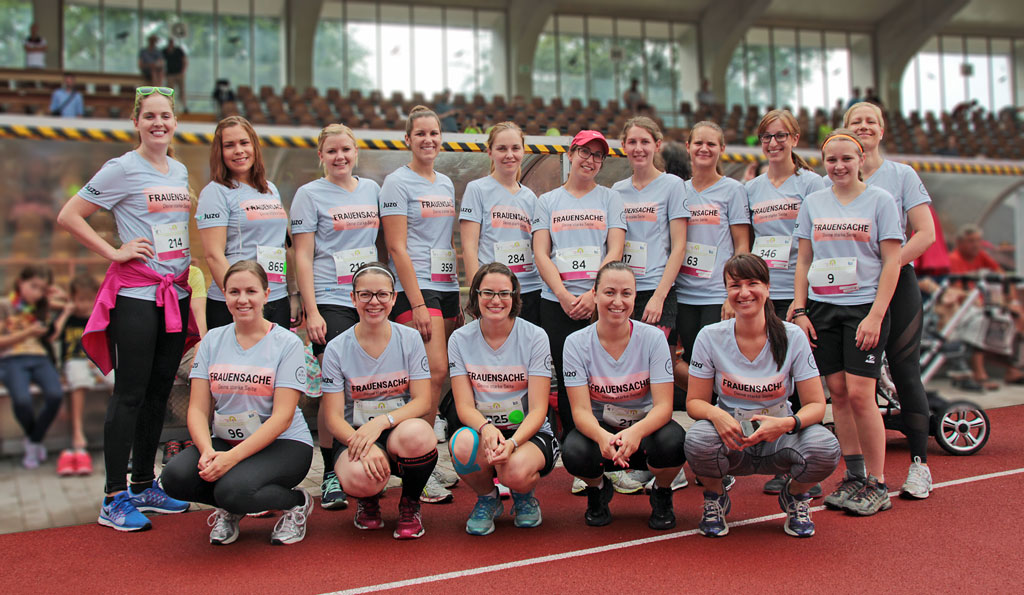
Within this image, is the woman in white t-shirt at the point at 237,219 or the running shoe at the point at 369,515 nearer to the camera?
the running shoe at the point at 369,515

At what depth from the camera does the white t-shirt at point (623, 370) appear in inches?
126

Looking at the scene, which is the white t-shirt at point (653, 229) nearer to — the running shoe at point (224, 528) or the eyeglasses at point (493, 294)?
the eyeglasses at point (493, 294)

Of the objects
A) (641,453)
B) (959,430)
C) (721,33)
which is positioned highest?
(721,33)

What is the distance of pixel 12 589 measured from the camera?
8.69 ft

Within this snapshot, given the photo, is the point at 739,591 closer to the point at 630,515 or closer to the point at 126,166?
the point at 630,515

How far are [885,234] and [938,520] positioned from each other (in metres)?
1.16

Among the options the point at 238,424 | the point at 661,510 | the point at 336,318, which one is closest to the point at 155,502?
the point at 238,424

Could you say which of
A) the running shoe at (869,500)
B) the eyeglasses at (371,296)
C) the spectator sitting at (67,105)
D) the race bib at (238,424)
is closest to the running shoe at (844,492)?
the running shoe at (869,500)

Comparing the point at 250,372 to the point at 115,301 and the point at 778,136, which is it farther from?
the point at 778,136

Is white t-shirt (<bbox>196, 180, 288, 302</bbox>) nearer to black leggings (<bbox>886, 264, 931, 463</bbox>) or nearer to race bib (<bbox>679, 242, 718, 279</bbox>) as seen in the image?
race bib (<bbox>679, 242, 718, 279</bbox>)

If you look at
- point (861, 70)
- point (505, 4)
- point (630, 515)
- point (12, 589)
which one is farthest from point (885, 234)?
point (861, 70)

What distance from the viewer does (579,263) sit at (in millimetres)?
3662

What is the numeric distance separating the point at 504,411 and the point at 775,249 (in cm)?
156

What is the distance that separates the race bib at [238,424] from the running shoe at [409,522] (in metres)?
0.67
